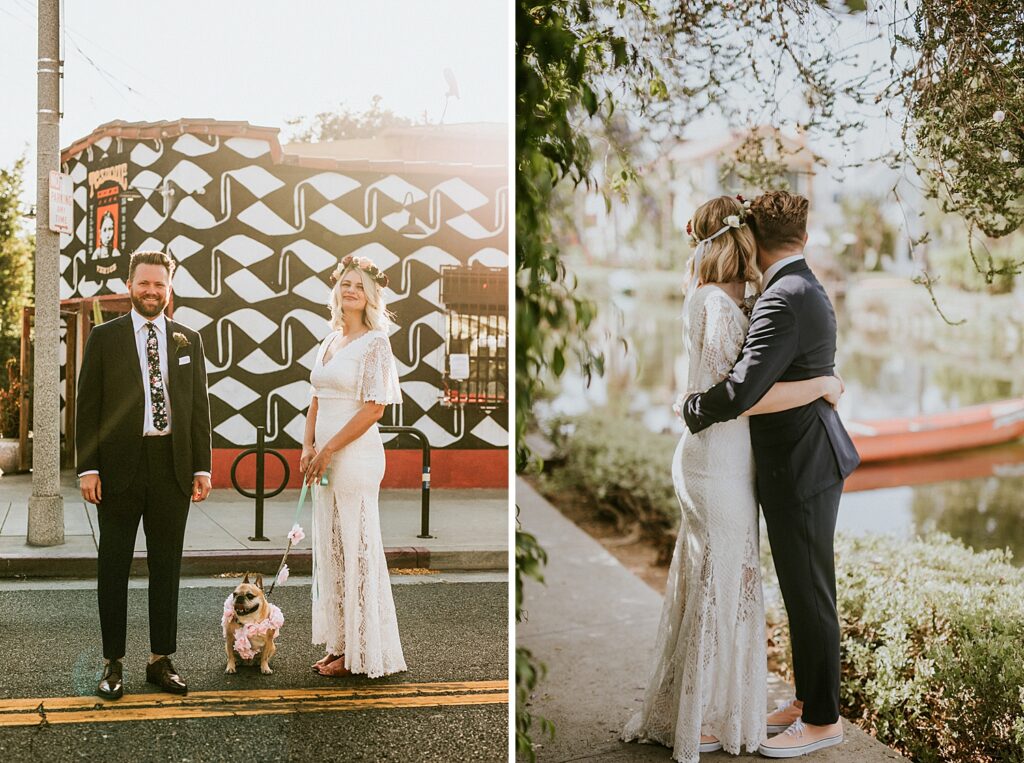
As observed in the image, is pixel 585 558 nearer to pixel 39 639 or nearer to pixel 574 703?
pixel 574 703

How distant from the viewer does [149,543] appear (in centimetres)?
266

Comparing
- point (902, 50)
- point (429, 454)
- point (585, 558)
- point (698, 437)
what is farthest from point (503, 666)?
point (585, 558)

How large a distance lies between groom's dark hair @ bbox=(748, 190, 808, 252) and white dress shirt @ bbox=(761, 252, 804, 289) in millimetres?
42

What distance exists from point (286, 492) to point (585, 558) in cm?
351

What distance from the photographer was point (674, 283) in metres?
8.15

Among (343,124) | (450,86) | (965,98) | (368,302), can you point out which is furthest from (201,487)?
(965,98)

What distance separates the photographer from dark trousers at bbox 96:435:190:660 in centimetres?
262

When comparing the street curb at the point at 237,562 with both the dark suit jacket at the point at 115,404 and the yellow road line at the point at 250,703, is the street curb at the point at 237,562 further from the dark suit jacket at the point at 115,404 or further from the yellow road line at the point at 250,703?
the yellow road line at the point at 250,703

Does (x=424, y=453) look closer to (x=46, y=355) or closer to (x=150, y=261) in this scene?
(x=150, y=261)

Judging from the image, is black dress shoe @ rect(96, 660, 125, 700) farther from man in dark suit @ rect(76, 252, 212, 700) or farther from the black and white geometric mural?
the black and white geometric mural

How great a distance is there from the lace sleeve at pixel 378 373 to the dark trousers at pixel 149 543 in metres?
0.62

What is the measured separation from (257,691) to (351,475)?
0.73 m

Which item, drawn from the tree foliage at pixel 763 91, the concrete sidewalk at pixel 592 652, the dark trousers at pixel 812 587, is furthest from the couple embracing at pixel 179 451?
the dark trousers at pixel 812 587

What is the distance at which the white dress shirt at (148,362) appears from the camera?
261cm
